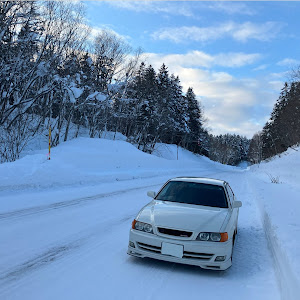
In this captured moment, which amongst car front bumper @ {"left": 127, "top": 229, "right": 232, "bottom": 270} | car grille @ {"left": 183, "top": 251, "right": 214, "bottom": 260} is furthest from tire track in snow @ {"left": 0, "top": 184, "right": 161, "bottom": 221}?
car grille @ {"left": 183, "top": 251, "right": 214, "bottom": 260}

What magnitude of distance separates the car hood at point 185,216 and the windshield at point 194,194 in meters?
0.26

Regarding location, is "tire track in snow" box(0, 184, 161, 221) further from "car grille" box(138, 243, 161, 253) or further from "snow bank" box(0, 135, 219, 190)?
"car grille" box(138, 243, 161, 253)

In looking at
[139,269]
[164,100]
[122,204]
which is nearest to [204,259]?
[139,269]

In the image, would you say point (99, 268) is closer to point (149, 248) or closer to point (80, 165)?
point (149, 248)

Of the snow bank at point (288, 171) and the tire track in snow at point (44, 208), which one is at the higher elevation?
the snow bank at point (288, 171)

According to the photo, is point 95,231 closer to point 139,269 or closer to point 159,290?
point 139,269

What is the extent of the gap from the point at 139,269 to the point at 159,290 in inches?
27.4

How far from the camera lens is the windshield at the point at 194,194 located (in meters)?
5.51

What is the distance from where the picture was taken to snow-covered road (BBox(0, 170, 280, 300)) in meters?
3.54

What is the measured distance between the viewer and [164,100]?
42375 mm

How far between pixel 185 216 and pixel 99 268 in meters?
1.49

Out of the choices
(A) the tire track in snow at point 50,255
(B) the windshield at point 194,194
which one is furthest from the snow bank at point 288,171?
(A) the tire track in snow at point 50,255

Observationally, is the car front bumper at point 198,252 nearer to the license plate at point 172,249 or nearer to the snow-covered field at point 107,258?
the license plate at point 172,249

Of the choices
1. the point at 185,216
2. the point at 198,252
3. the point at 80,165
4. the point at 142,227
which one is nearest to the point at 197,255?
the point at 198,252
